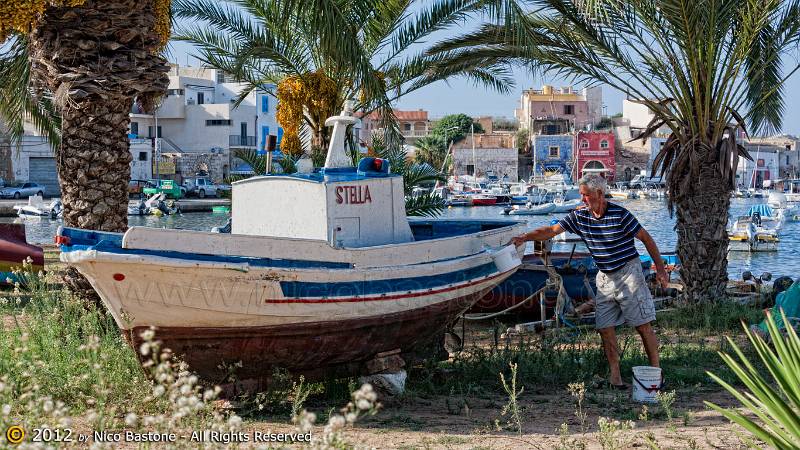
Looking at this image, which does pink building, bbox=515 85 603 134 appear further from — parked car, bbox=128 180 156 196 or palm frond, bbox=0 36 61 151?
palm frond, bbox=0 36 61 151

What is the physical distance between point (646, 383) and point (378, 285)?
7.44 ft

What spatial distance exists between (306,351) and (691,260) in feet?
23.7

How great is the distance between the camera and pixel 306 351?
7.47 meters

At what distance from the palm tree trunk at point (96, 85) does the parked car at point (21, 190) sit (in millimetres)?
49578

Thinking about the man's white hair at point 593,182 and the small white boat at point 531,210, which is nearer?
the man's white hair at point 593,182

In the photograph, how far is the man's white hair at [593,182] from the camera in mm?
7853

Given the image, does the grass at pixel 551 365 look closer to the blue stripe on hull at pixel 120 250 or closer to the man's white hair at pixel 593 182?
the man's white hair at pixel 593 182

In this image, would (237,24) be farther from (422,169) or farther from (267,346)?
(267,346)

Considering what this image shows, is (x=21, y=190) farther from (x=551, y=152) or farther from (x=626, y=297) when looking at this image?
(x=626, y=297)

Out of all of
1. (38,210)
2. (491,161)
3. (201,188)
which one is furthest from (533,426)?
(491,161)

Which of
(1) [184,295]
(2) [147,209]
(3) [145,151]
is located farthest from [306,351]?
(3) [145,151]

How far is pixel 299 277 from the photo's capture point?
23.4ft

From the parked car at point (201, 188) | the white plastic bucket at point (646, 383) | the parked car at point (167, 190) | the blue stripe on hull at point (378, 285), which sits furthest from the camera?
the parked car at point (201, 188)

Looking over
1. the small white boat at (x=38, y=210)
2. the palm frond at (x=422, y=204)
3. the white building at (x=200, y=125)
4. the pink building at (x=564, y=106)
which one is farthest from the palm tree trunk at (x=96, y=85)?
the pink building at (x=564, y=106)
